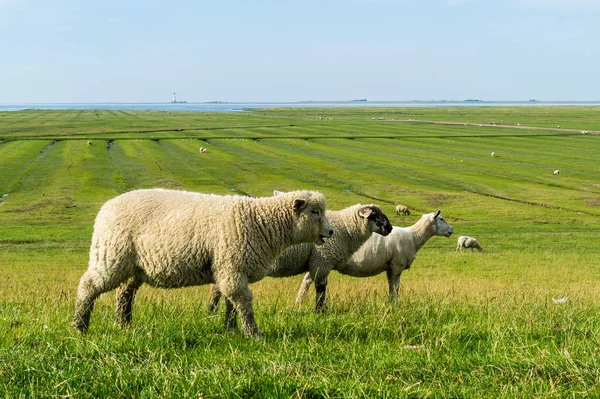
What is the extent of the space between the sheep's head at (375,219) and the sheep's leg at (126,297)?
632 centimetres

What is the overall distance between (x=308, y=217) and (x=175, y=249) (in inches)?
82.6

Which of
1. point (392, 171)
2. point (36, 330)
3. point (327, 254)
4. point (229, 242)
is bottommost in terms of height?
point (392, 171)

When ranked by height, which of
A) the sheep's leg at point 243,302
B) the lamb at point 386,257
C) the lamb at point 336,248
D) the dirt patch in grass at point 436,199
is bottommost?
the dirt patch in grass at point 436,199

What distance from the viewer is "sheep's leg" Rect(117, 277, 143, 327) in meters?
8.84

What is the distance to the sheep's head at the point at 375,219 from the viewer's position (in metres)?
13.8

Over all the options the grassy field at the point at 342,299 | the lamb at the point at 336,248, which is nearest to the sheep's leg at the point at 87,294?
the grassy field at the point at 342,299

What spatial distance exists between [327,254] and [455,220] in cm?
2901

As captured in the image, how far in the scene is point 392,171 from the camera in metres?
65.9

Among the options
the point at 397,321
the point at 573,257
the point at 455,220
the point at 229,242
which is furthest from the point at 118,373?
the point at 455,220

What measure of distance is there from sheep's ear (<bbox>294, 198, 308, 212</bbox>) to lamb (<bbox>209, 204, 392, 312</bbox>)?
4.30 meters

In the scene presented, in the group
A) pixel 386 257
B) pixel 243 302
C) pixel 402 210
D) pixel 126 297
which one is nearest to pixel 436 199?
pixel 402 210

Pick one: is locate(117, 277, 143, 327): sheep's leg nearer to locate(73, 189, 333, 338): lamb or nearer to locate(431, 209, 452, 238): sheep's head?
locate(73, 189, 333, 338): lamb

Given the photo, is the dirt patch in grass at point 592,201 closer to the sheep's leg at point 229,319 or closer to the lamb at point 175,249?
the lamb at point 175,249

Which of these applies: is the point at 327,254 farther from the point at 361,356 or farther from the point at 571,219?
the point at 571,219
